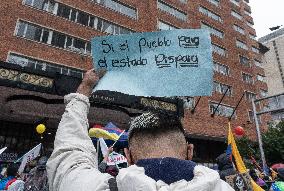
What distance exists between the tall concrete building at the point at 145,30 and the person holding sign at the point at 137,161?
322 inches

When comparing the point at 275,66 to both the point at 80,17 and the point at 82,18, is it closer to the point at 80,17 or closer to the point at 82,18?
the point at 82,18

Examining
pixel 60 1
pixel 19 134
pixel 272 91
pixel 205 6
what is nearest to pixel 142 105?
pixel 19 134

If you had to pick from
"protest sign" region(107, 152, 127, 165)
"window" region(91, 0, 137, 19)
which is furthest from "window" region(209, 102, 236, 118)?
"protest sign" region(107, 152, 127, 165)

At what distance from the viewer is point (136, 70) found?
1.90 m

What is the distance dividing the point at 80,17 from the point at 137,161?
21.8 metres

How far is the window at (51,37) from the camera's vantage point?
727 inches

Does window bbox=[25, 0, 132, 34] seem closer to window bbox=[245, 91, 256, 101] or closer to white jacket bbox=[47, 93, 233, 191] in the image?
window bbox=[245, 91, 256, 101]

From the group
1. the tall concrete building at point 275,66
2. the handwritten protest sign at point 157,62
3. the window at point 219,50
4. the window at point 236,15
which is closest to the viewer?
the handwritten protest sign at point 157,62

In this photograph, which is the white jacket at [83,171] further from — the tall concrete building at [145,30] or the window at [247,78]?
the window at [247,78]

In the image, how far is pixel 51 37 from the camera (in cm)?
1958

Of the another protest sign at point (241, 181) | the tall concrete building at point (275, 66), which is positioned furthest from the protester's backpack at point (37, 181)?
the tall concrete building at point (275, 66)

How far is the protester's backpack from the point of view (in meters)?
7.05

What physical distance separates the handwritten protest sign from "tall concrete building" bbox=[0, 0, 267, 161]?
7690 mm

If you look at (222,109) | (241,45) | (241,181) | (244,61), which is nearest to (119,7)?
(222,109)
